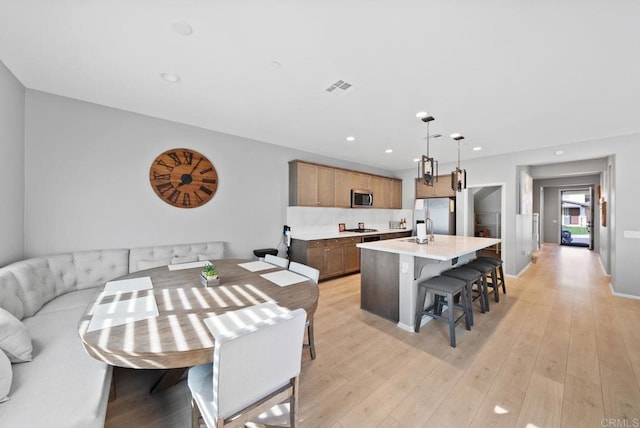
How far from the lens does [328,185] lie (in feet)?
16.4

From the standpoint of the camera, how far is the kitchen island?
105 inches

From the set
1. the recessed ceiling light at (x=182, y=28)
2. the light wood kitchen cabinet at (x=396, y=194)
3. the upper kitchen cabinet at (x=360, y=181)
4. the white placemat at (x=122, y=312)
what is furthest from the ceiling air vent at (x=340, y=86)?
the light wood kitchen cabinet at (x=396, y=194)

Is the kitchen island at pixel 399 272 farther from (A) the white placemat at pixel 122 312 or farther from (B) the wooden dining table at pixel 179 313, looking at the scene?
(A) the white placemat at pixel 122 312

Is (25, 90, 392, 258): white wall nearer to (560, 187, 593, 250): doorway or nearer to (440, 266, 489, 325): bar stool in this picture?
(440, 266, 489, 325): bar stool

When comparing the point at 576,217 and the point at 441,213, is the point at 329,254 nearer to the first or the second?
the point at 441,213

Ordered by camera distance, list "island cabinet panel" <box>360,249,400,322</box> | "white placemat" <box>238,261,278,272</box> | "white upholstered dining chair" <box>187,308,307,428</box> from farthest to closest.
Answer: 1. "island cabinet panel" <box>360,249,400,322</box>
2. "white placemat" <box>238,261,278,272</box>
3. "white upholstered dining chair" <box>187,308,307,428</box>

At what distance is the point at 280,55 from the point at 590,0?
1993 mm

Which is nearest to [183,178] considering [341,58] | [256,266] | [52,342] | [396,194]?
[256,266]

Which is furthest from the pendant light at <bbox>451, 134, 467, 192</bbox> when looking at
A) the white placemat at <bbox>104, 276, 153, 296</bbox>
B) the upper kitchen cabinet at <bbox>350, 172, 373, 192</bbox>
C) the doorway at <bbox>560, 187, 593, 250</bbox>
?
the doorway at <bbox>560, 187, 593, 250</bbox>

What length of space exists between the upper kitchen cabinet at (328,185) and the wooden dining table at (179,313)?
7.98 feet

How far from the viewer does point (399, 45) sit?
179cm

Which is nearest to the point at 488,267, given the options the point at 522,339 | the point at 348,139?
the point at 522,339

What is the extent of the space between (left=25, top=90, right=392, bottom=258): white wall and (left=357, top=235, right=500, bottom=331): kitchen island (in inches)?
84.8

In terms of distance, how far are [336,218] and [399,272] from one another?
2.92 metres
